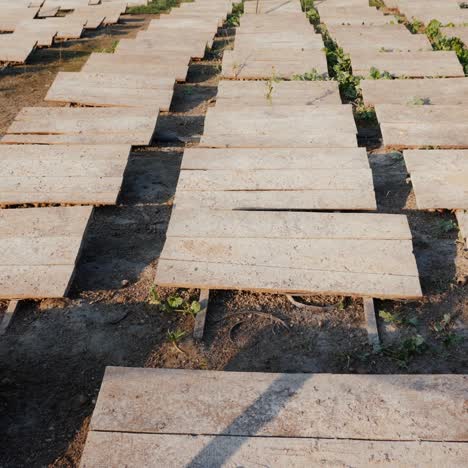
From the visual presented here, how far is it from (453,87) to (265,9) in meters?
6.43

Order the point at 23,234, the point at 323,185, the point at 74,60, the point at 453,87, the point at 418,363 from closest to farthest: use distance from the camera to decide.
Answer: the point at 418,363
the point at 23,234
the point at 323,185
the point at 453,87
the point at 74,60

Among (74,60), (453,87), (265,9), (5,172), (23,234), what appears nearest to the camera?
→ (23,234)

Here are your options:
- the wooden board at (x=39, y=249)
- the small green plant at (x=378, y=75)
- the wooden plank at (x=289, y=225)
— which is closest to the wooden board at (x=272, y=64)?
the small green plant at (x=378, y=75)

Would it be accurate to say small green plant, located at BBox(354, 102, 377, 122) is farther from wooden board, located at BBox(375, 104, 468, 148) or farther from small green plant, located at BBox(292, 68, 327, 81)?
small green plant, located at BBox(292, 68, 327, 81)

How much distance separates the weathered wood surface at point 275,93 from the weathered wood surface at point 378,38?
75.8 inches

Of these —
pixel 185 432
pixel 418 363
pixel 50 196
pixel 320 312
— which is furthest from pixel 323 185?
pixel 185 432

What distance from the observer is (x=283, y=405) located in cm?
327

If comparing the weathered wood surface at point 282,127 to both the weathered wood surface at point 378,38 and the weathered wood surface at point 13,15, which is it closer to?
the weathered wood surface at point 378,38

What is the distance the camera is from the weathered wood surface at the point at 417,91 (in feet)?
24.7

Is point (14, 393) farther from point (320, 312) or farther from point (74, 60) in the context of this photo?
point (74, 60)

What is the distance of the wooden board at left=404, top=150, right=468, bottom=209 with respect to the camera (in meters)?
5.25

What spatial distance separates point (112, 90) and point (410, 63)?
4.59 meters

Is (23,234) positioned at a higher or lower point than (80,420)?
higher

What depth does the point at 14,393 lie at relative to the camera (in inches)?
147
